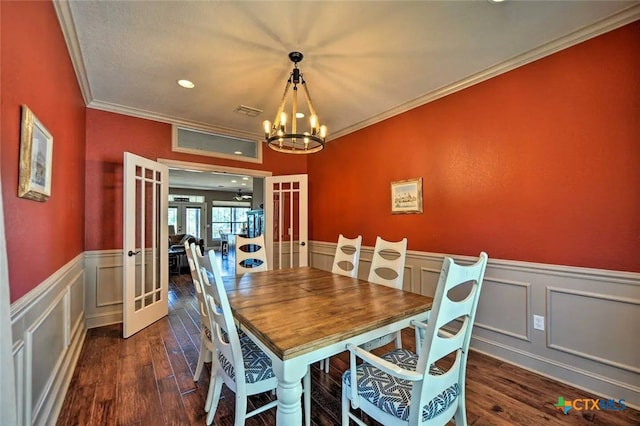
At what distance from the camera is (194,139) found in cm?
405

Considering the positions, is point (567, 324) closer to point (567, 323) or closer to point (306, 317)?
point (567, 323)

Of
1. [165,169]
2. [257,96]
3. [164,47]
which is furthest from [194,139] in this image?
[164,47]

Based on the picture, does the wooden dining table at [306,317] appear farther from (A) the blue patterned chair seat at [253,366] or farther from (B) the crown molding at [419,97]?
A: (B) the crown molding at [419,97]

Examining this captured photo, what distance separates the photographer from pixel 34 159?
58.4 inches

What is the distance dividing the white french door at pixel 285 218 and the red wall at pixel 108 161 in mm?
1722

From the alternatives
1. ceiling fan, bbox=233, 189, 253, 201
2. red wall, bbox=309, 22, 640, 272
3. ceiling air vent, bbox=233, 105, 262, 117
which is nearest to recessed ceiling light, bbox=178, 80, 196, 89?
ceiling air vent, bbox=233, 105, 262, 117

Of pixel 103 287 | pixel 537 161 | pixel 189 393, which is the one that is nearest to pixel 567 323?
pixel 537 161

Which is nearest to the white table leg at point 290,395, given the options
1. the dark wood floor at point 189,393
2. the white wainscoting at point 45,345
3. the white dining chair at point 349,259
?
the dark wood floor at point 189,393

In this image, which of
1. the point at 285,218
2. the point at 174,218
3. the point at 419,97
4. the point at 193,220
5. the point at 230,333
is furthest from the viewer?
the point at 193,220

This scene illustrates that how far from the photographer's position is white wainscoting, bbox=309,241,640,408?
191cm

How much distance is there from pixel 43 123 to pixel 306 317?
197cm

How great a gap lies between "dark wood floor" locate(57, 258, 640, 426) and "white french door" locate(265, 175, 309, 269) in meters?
2.02

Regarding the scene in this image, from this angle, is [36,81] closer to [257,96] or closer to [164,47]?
[164,47]

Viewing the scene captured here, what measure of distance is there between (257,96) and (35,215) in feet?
7.38
